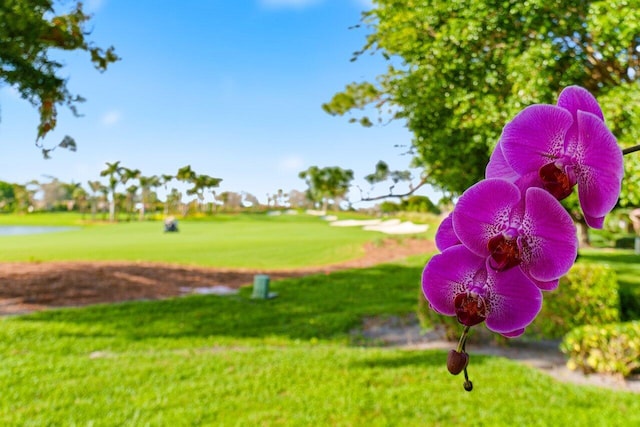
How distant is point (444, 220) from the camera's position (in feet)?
1.23

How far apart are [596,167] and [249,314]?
11516 mm

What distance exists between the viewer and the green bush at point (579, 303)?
28.2 feet

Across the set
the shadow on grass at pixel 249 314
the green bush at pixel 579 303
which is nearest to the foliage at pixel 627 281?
the green bush at pixel 579 303

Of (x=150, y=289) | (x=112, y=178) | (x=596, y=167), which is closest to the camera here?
(x=596, y=167)

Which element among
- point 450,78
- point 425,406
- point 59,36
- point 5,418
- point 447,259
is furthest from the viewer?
point 59,36

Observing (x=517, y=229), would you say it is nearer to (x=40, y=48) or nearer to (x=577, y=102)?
(x=577, y=102)

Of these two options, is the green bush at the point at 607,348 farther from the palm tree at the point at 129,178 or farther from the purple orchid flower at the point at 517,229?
the palm tree at the point at 129,178

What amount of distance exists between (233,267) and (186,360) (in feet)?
38.7

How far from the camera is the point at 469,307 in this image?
1.14ft

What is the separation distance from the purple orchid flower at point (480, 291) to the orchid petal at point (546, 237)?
1 centimetres

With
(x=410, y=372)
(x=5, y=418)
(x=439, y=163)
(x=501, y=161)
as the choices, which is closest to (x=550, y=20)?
(x=439, y=163)

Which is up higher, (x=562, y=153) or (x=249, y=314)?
(x=562, y=153)

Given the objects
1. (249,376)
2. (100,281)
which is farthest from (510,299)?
(100,281)

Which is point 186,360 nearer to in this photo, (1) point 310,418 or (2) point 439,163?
(1) point 310,418
